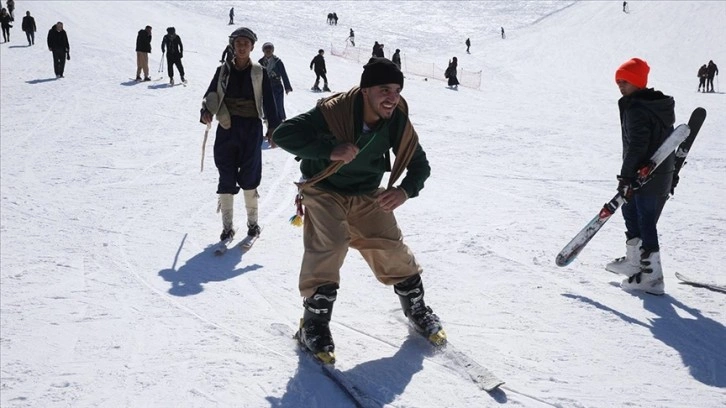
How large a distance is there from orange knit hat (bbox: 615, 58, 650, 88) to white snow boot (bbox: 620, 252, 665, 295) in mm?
1271

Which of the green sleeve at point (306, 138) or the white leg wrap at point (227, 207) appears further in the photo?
the white leg wrap at point (227, 207)

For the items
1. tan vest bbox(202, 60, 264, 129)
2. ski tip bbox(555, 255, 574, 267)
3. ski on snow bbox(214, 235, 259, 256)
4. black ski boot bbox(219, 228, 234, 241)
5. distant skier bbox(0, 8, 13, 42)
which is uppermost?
tan vest bbox(202, 60, 264, 129)

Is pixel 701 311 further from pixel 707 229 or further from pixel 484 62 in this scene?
pixel 484 62

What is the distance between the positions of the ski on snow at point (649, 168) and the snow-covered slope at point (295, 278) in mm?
310

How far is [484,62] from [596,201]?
3157cm

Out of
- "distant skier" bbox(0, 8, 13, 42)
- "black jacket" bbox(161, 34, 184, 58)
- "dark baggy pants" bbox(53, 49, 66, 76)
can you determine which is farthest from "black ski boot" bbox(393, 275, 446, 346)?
"distant skier" bbox(0, 8, 13, 42)

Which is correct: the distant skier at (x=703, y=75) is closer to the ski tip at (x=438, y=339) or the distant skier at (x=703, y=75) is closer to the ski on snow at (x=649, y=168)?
the ski on snow at (x=649, y=168)

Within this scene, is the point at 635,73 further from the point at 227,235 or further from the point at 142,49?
the point at 142,49

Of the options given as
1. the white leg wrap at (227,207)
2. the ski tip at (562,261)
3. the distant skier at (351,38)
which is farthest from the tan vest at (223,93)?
the distant skier at (351,38)

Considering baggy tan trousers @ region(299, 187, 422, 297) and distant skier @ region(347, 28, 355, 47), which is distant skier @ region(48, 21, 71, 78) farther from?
distant skier @ region(347, 28, 355, 47)

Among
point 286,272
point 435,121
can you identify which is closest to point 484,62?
point 435,121

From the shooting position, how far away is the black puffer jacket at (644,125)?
500cm

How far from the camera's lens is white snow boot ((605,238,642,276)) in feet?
18.1

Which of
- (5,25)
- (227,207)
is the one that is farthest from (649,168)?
(5,25)
